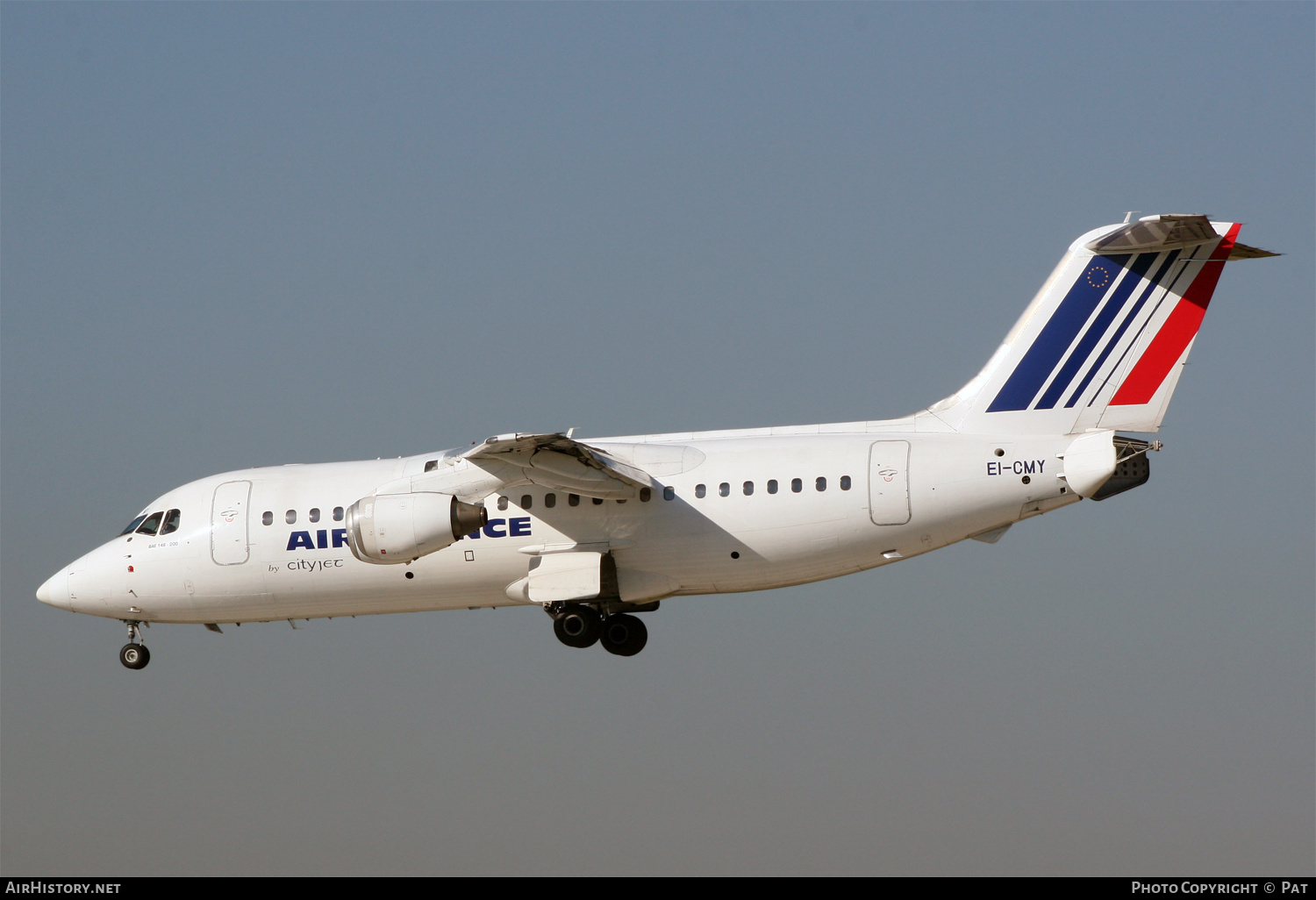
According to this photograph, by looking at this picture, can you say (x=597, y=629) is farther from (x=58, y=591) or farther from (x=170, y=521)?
(x=58, y=591)

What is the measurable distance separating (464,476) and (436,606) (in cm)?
229

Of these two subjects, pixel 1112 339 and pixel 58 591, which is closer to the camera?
pixel 1112 339

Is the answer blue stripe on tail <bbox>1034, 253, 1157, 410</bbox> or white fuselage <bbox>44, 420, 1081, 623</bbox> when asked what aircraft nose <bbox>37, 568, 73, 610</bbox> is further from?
blue stripe on tail <bbox>1034, 253, 1157, 410</bbox>

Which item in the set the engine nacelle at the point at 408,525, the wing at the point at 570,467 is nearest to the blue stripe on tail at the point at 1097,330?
the wing at the point at 570,467

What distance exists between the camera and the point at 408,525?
20297mm

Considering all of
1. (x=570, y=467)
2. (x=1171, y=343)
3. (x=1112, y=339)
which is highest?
Answer: (x=1112, y=339)

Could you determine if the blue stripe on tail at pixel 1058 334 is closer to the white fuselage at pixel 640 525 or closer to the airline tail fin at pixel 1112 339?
the airline tail fin at pixel 1112 339

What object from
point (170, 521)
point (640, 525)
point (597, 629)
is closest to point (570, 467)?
point (640, 525)

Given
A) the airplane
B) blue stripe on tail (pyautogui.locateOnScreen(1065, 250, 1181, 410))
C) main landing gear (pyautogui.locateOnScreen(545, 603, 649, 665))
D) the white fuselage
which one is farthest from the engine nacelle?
blue stripe on tail (pyautogui.locateOnScreen(1065, 250, 1181, 410))

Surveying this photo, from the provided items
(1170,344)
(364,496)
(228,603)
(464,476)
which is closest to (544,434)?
(464,476)

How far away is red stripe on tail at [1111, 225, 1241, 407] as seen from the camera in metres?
20.6

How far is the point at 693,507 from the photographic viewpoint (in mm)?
20938

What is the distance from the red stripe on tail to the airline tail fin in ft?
0.03

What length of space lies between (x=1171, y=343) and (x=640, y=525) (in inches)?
265
